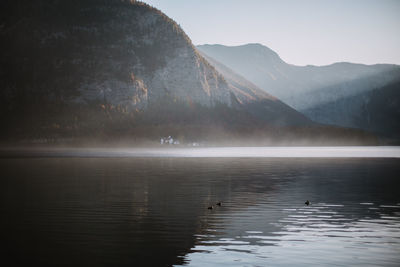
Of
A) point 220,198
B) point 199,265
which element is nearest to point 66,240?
point 199,265

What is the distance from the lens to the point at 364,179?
6475 cm

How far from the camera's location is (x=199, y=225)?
31172 mm

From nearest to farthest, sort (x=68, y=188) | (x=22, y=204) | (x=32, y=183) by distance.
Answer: (x=22, y=204), (x=68, y=188), (x=32, y=183)

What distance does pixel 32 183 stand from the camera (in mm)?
58531

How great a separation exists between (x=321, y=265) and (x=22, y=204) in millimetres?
27709

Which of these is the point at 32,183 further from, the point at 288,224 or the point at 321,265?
the point at 321,265

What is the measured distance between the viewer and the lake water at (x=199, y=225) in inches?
904

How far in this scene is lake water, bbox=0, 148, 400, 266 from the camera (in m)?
23.0

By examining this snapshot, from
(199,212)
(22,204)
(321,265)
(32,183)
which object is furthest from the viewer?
(32,183)

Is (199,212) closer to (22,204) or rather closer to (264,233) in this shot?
(264,233)

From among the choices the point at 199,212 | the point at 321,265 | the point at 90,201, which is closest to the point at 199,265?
the point at 321,265

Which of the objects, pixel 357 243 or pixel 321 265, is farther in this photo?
pixel 357 243

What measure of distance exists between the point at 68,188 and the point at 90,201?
11399 mm

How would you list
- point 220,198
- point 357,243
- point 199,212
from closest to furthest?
point 357,243
point 199,212
point 220,198
